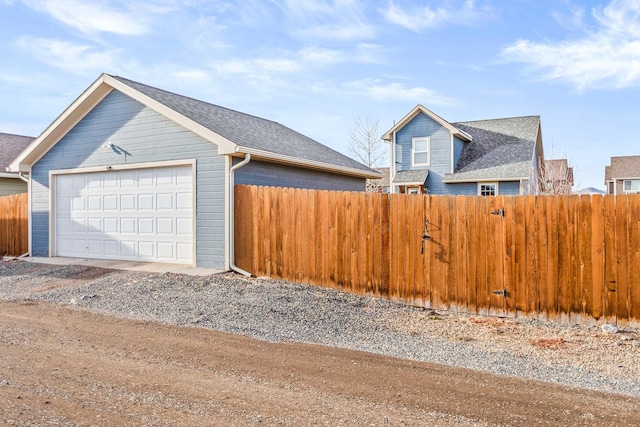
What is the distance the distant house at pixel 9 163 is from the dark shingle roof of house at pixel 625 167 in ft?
140

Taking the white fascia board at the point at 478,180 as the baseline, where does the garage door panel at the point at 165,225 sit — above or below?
below

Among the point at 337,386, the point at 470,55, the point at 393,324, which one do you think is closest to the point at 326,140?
the point at 470,55

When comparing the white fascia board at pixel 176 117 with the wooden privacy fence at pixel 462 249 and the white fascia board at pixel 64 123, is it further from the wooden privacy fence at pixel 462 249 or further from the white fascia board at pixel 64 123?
the wooden privacy fence at pixel 462 249

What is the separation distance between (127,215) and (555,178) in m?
19.5

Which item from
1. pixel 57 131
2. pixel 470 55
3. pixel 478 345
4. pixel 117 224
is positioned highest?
pixel 470 55

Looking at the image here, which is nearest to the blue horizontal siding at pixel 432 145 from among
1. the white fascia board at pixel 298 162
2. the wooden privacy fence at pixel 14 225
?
the white fascia board at pixel 298 162

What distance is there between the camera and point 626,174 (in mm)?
40000

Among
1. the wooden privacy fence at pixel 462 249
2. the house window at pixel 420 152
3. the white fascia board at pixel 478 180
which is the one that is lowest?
the wooden privacy fence at pixel 462 249

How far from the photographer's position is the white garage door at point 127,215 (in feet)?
37.3

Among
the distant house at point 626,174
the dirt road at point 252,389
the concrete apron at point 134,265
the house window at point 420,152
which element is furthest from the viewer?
the distant house at point 626,174

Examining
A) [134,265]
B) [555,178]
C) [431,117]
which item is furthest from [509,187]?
[134,265]

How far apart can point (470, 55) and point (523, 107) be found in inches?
520

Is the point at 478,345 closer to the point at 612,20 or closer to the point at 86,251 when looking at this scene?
the point at 86,251

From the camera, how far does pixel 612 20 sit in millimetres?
13602
